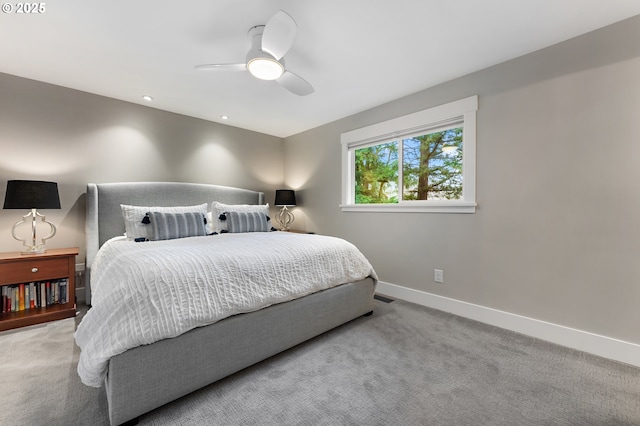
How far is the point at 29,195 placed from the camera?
7.84 ft

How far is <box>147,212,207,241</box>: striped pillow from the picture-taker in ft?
8.86

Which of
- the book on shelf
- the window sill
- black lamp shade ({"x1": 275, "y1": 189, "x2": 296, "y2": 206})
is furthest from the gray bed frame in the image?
black lamp shade ({"x1": 275, "y1": 189, "x2": 296, "y2": 206})

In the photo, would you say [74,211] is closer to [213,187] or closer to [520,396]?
[213,187]

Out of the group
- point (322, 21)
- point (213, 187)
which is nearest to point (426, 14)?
point (322, 21)

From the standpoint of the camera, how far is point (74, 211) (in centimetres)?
297

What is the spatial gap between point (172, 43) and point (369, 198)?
2678 mm

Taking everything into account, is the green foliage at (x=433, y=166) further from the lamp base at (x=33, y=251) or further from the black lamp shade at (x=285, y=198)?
the lamp base at (x=33, y=251)

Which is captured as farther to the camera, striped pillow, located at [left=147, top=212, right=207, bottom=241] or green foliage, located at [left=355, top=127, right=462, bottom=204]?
green foliage, located at [left=355, top=127, right=462, bottom=204]

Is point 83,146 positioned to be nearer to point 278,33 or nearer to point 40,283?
point 40,283

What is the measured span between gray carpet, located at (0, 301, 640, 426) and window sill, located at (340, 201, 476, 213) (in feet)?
3.80

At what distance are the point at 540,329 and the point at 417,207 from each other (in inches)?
58.2

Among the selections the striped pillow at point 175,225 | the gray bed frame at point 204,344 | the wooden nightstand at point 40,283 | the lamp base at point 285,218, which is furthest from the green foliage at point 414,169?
the wooden nightstand at point 40,283

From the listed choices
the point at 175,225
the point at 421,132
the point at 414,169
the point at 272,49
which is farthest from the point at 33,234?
the point at 421,132

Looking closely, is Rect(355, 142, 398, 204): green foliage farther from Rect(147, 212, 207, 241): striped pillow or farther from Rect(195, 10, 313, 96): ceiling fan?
Rect(147, 212, 207, 241): striped pillow
